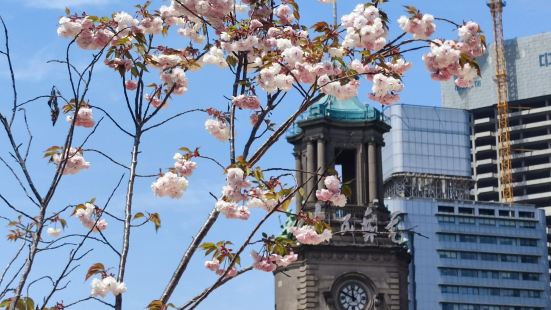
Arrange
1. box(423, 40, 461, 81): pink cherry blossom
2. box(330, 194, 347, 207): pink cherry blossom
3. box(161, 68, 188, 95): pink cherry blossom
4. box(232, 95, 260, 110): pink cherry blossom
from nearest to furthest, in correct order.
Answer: box(423, 40, 461, 81): pink cherry blossom
box(232, 95, 260, 110): pink cherry blossom
box(330, 194, 347, 207): pink cherry blossom
box(161, 68, 188, 95): pink cherry blossom

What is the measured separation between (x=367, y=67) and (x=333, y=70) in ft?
2.47

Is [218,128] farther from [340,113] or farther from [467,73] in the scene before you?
[340,113]

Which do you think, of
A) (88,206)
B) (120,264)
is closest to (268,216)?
(120,264)

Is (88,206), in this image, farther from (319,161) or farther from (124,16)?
(319,161)

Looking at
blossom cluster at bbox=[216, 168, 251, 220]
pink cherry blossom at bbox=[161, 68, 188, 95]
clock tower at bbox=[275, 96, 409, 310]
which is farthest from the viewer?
clock tower at bbox=[275, 96, 409, 310]

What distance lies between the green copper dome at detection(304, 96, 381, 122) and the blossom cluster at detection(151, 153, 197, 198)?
76.7 meters

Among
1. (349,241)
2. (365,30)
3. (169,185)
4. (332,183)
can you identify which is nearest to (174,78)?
(169,185)

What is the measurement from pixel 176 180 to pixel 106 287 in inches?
103

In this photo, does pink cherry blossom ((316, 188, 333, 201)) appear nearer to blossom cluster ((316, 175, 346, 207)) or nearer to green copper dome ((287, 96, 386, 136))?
blossom cluster ((316, 175, 346, 207))

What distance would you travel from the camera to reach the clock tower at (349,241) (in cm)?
8950

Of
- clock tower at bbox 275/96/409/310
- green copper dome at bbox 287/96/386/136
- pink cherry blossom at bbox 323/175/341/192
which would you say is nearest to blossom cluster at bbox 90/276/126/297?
pink cherry blossom at bbox 323/175/341/192

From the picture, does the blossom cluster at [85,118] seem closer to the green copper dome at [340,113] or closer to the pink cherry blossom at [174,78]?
the pink cherry blossom at [174,78]

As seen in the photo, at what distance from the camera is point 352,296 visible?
294ft

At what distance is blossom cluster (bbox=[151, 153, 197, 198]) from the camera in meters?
18.5
